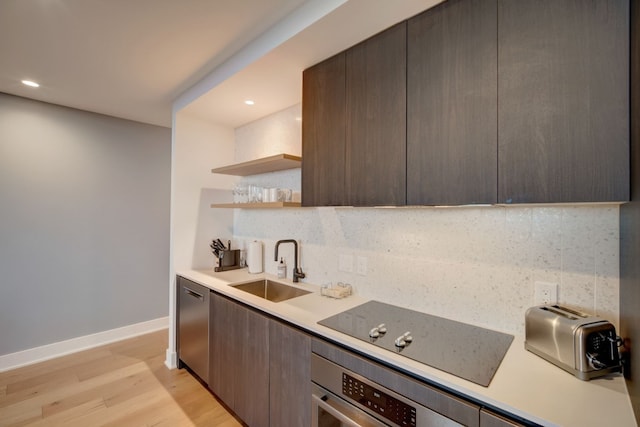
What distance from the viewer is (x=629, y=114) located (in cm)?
84

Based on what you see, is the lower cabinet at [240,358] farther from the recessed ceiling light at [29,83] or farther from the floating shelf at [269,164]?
the recessed ceiling light at [29,83]

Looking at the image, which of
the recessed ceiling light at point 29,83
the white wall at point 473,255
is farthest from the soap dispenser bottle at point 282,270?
the recessed ceiling light at point 29,83

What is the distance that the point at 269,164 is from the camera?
2184mm

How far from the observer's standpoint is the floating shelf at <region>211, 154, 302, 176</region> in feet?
6.50

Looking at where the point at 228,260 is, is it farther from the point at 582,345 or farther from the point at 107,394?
the point at 582,345

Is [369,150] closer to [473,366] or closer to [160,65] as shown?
[473,366]

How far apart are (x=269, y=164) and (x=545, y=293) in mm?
1805

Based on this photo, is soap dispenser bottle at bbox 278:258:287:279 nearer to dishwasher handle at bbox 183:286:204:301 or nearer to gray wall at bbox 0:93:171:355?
dishwasher handle at bbox 183:286:204:301

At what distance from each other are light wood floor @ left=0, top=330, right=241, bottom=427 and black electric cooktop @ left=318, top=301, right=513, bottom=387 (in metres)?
1.32

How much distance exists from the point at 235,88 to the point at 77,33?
2.98 feet

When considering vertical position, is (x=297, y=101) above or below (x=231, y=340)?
above

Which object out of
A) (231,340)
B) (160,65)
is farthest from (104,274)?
(160,65)

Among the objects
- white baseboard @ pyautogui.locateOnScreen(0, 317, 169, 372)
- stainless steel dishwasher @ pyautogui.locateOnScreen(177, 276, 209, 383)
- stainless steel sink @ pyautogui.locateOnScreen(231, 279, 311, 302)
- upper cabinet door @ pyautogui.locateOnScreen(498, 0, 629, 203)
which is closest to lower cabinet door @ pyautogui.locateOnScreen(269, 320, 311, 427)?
stainless steel sink @ pyautogui.locateOnScreen(231, 279, 311, 302)

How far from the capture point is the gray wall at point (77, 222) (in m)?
2.62
